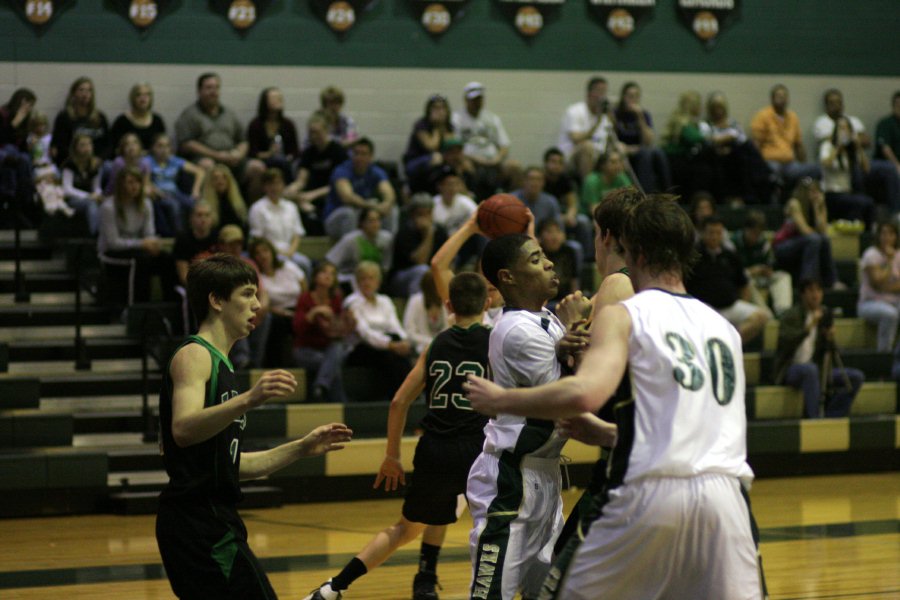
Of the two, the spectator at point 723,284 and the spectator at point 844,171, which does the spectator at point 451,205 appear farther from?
the spectator at point 844,171

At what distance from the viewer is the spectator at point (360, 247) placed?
11.1 metres

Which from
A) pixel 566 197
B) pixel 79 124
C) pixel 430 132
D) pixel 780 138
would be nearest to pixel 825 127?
pixel 780 138

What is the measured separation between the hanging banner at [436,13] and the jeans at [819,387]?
5636 mm

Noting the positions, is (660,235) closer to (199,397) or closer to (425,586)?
(199,397)

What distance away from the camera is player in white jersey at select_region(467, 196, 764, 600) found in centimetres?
314

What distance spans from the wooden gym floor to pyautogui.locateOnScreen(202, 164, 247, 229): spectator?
8.94 feet

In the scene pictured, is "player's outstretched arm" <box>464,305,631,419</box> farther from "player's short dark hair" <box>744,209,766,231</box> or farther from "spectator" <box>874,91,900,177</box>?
"spectator" <box>874,91,900,177</box>

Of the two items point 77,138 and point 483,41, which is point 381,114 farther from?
point 77,138

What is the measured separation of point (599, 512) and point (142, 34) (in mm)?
10892

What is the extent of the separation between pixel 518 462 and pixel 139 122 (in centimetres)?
873

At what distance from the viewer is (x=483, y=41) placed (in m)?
14.7

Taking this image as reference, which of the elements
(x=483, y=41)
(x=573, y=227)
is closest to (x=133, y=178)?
(x=573, y=227)

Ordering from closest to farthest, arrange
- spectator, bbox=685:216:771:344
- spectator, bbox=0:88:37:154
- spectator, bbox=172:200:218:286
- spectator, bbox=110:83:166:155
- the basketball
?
1. the basketball
2. spectator, bbox=172:200:218:286
3. spectator, bbox=685:216:771:344
4. spectator, bbox=0:88:37:154
5. spectator, bbox=110:83:166:155

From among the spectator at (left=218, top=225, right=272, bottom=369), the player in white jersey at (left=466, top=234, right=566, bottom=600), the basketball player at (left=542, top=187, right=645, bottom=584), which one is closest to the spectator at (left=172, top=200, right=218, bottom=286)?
the spectator at (left=218, top=225, right=272, bottom=369)
